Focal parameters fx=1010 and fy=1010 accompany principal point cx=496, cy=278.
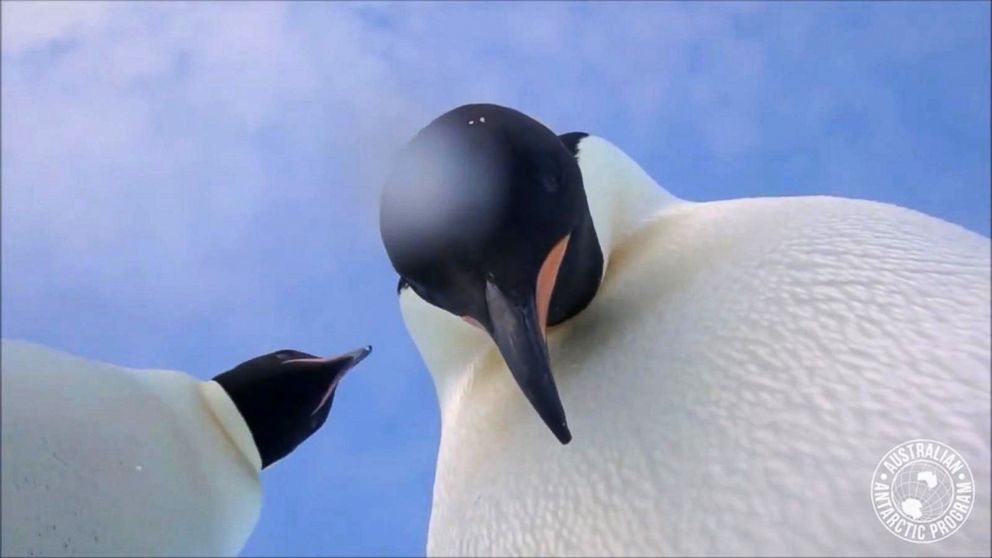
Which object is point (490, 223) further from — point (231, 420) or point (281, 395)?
point (281, 395)

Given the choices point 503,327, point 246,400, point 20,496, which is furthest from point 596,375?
point 246,400

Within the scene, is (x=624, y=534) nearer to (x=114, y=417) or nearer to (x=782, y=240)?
(x=782, y=240)

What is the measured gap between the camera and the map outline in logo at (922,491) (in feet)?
3.15

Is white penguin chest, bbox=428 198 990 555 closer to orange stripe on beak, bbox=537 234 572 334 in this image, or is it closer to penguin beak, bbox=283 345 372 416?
orange stripe on beak, bbox=537 234 572 334

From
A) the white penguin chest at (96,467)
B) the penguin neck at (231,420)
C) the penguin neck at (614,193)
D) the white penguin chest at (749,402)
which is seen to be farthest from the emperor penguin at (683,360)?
the penguin neck at (231,420)

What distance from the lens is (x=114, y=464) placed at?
2.11 metres

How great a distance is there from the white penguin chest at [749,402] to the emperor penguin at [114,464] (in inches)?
37.1

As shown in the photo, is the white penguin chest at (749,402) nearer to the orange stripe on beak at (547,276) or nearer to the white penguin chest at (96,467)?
the orange stripe on beak at (547,276)

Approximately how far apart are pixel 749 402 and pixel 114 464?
150 cm

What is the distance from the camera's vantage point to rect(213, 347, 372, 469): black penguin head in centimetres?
314

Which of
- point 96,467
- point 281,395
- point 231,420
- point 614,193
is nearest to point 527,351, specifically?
point 614,193

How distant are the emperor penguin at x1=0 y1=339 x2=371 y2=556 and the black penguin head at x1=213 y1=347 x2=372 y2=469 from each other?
0.14 metres

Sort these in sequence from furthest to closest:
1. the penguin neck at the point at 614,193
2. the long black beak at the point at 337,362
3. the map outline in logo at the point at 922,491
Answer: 1. the long black beak at the point at 337,362
2. the penguin neck at the point at 614,193
3. the map outline in logo at the point at 922,491

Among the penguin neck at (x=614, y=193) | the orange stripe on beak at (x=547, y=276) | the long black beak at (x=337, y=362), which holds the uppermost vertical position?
the penguin neck at (x=614, y=193)
